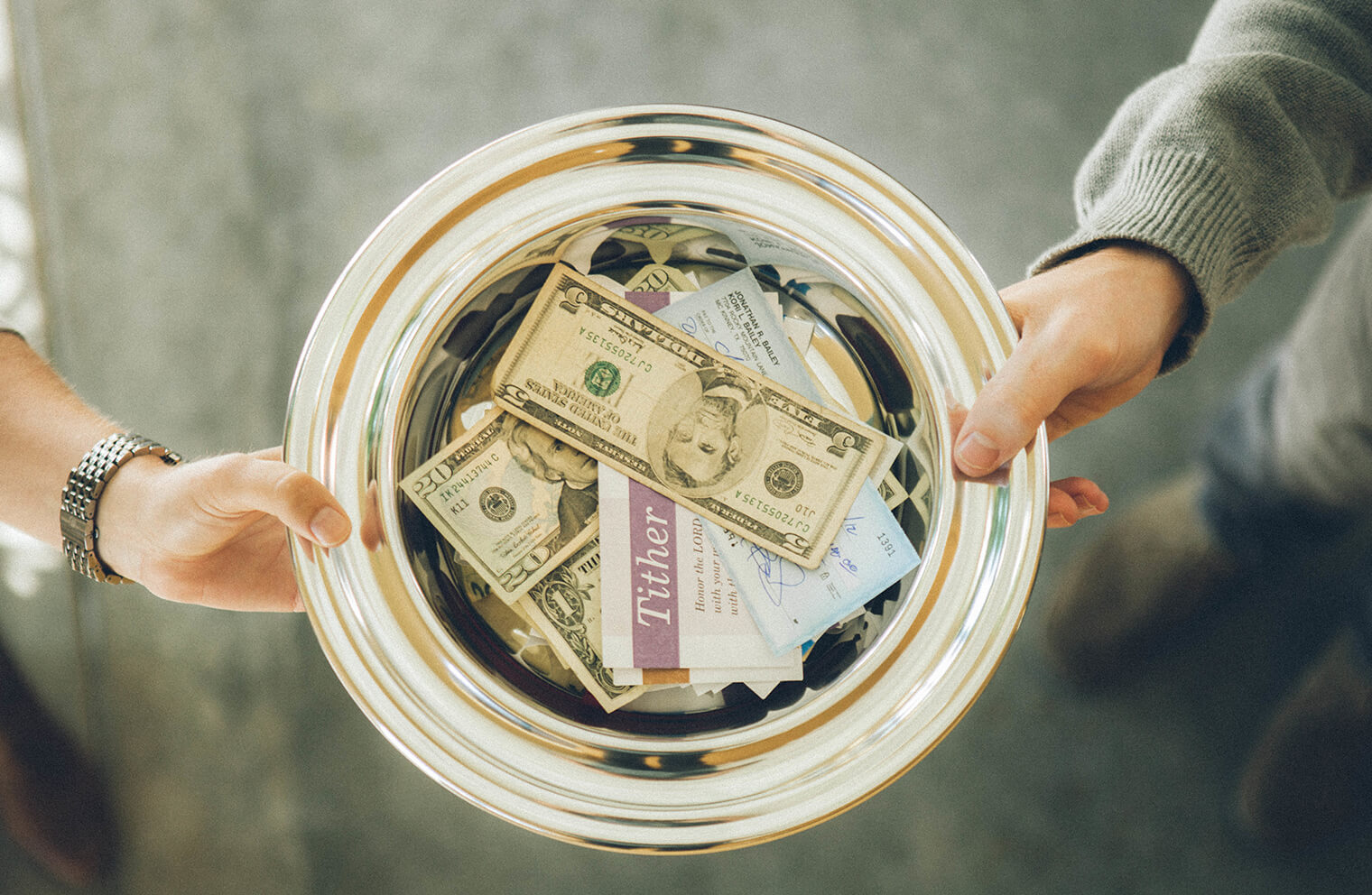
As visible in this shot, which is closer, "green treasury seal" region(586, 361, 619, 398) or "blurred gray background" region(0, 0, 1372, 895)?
"green treasury seal" region(586, 361, 619, 398)

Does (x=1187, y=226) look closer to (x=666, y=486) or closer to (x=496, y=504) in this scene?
(x=666, y=486)

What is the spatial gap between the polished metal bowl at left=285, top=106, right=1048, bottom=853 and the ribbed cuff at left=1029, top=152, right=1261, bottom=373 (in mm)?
158

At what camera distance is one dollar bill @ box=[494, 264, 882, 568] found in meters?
0.57

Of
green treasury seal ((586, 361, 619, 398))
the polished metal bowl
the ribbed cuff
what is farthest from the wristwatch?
the ribbed cuff

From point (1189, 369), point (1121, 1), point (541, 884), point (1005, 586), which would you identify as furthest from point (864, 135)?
point (541, 884)

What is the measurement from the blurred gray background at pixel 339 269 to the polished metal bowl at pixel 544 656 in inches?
23.0

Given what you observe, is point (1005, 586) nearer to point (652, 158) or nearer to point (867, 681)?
point (867, 681)

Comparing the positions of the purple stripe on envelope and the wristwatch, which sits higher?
the wristwatch

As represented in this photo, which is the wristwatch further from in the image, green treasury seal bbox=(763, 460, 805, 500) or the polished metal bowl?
green treasury seal bbox=(763, 460, 805, 500)

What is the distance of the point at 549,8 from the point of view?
1.17 m

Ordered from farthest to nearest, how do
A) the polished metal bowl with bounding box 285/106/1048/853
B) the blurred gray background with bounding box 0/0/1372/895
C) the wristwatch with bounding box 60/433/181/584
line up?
the blurred gray background with bounding box 0/0/1372/895, the wristwatch with bounding box 60/433/181/584, the polished metal bowl with bounding box 285/106/1048/853

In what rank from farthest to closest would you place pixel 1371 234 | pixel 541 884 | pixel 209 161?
pixel 209 161
pixel 541 884
pixel 1371 234

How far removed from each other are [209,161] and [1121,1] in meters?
1.32

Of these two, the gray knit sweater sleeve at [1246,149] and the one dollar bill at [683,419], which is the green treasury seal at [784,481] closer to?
the one dollar bill at [683,419]
